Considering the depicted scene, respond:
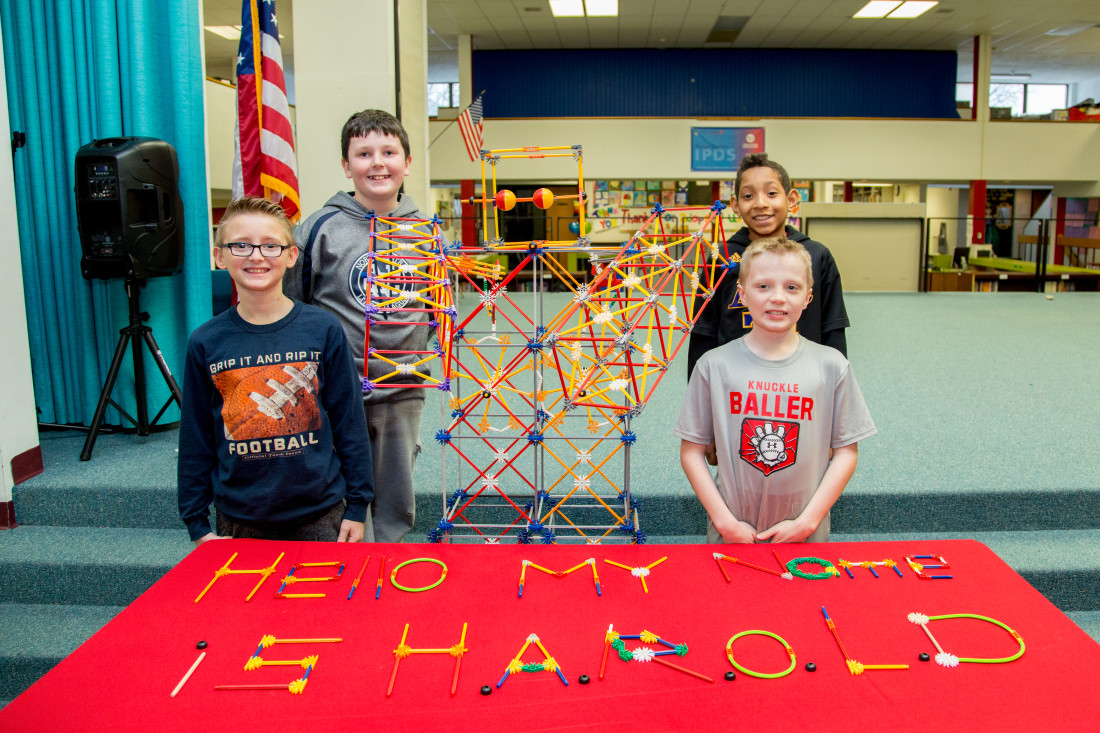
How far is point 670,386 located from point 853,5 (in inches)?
300

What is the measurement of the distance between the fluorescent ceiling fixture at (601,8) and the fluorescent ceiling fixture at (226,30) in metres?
4.58

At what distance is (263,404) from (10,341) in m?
1.89

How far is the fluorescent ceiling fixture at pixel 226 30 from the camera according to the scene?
31.7 ft

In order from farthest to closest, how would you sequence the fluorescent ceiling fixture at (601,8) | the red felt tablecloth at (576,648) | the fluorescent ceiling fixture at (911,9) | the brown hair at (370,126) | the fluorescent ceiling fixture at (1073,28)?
the fluorescent ceiling fixture at (1073,28) < the fluorescent ceiling fixture at (911,9) < the fluorescent ceiling fixture at (601,8) < the brown hair at (370,126) < the red felt tablecloth at (576,648)

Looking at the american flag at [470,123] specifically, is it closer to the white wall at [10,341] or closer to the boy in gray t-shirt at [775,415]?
the white wall at [10,341]

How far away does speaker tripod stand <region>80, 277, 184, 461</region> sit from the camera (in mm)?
3121

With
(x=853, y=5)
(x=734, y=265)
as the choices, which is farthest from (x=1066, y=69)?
(x=734, y=265)

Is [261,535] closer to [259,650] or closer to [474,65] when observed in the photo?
[259,650]

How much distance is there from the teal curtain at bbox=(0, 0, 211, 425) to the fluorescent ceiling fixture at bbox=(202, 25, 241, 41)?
281 inches

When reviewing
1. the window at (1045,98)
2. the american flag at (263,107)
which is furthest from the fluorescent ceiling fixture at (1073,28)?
the american flag at (263,107)

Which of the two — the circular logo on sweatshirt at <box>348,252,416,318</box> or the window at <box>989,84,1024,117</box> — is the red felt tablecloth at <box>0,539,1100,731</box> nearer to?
the circular logo on sweatshirt at <box>348,252,416,318</box>

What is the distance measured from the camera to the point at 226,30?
32.4 ft

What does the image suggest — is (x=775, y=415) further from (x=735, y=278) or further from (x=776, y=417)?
(x=735, y=278)

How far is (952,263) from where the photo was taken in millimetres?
10586
